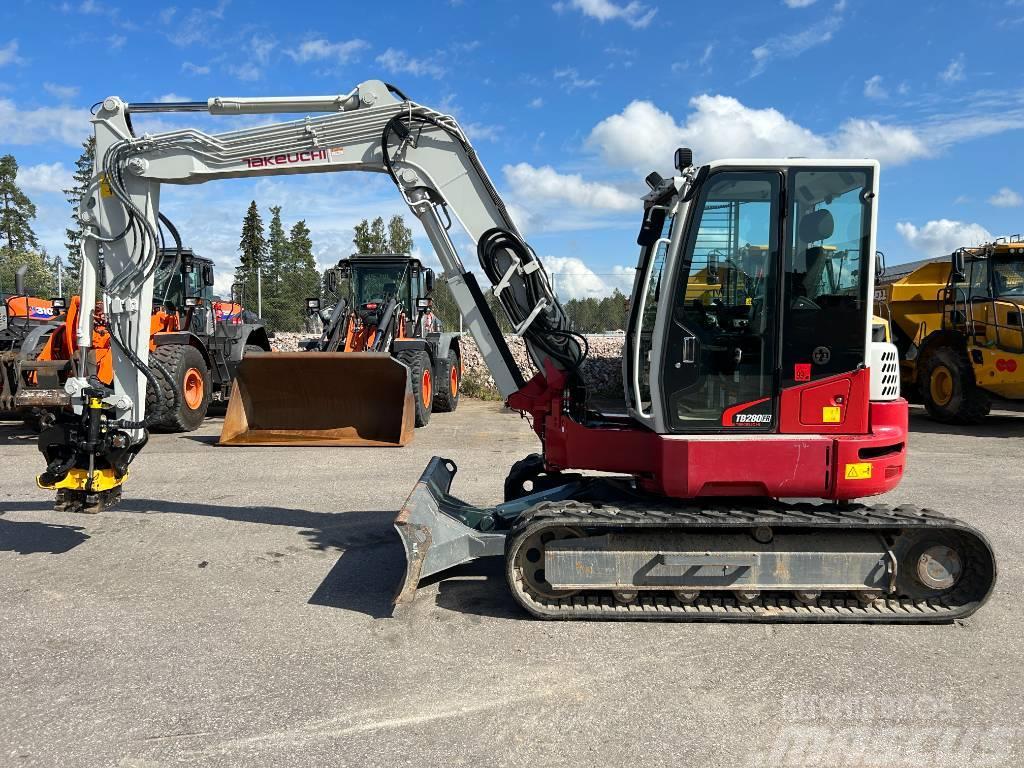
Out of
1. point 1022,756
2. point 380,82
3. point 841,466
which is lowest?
point 1022,756

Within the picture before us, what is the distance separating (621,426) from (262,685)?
2685 millimetres

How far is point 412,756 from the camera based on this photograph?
10.1 feet

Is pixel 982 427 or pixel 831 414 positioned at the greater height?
pixel 831 414

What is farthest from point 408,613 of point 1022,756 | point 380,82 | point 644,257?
point 380,82

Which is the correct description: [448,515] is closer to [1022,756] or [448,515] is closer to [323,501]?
[323,501]

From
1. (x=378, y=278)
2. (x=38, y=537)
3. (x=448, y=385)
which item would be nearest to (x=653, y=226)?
(x=38, y=537)

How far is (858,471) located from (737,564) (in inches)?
35.4

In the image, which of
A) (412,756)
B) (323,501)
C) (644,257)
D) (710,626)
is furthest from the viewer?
(323,501)

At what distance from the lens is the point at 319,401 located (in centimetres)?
1036

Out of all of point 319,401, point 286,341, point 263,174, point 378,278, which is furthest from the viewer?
point 286,341

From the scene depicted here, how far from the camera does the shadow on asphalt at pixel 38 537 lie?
5.74 m

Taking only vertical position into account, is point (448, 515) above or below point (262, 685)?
above

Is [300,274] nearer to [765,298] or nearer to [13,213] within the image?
[13,213]

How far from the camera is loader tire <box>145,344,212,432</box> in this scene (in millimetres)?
10836
